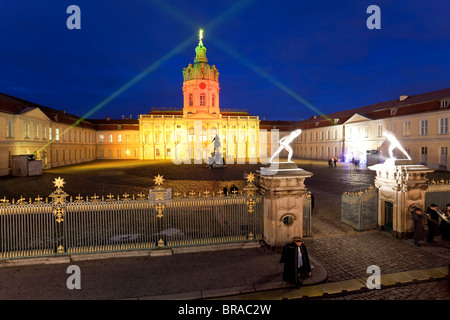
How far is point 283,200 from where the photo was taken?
845 centimetres

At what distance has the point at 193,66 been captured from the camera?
235 ft

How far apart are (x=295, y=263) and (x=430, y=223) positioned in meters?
5.90

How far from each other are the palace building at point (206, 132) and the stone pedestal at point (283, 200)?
32.7 metres

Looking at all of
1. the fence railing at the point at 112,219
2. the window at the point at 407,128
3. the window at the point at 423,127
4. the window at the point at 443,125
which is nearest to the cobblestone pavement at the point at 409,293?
the fence railing at the point at 112,219

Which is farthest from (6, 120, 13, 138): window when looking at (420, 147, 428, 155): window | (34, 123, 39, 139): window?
(420, 147, 428, 155): window

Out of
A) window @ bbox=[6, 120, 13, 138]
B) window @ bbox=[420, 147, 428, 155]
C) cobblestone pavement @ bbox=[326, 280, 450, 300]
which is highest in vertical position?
window @ bbox=[6, 120, 13, 138]

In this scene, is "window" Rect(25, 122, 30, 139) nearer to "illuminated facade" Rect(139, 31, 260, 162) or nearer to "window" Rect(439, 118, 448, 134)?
"illuminated facade" Rect(139, 31, 260, 162)

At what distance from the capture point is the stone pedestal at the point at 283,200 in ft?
27.4

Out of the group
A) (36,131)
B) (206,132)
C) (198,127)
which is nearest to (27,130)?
(36,131)

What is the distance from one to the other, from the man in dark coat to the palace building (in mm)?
34004

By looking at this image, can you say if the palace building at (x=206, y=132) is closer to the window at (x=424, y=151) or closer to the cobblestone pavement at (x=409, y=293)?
the window at (x=424, y=151)

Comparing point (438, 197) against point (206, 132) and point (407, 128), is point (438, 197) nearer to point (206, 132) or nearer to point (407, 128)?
point (407, 128)

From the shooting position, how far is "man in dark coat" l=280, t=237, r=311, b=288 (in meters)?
6.45
